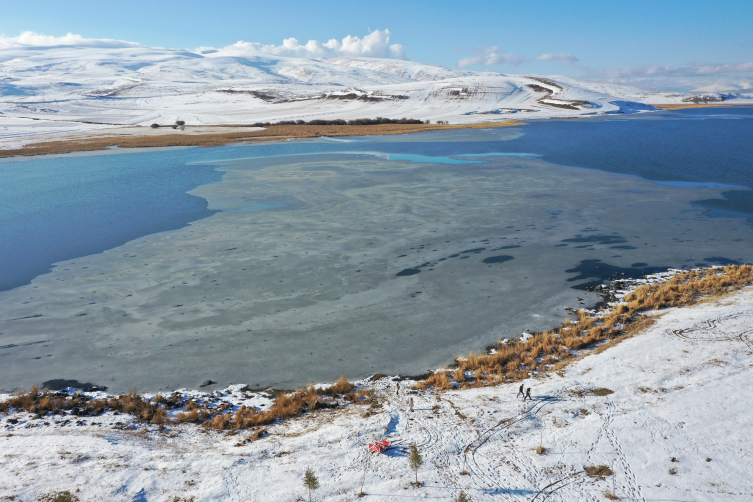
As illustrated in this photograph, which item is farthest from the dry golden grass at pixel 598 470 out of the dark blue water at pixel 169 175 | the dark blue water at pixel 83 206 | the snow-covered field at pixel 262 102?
the snow-covered field at pixel 262 102

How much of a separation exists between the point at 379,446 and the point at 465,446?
4.80 ft

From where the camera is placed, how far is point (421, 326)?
1221cm

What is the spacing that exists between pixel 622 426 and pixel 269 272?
1137cm

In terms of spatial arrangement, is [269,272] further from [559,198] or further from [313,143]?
[313,143]

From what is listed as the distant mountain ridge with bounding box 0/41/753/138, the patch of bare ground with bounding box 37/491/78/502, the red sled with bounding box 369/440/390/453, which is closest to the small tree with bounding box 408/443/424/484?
the red sled with bounding box 369/440/390/453

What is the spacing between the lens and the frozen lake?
11234 mm

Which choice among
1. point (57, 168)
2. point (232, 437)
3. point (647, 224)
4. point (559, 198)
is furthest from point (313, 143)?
point (232, 437)

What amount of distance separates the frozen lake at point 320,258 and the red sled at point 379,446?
2903mm

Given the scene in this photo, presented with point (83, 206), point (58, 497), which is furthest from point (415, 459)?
point (83, 206)

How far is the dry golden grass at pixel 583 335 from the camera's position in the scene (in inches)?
398

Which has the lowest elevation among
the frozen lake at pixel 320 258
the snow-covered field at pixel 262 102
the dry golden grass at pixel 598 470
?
the dry golden grass at pixel 598 470

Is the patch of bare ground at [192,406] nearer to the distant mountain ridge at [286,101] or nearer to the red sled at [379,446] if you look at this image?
the red sled at [379,446]

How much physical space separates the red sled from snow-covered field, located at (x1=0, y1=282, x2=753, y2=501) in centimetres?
11

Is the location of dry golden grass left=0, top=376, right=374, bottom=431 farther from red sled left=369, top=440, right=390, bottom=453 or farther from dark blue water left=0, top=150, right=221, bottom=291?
dark blue water left=0, top=150, right=221, bottom=291
